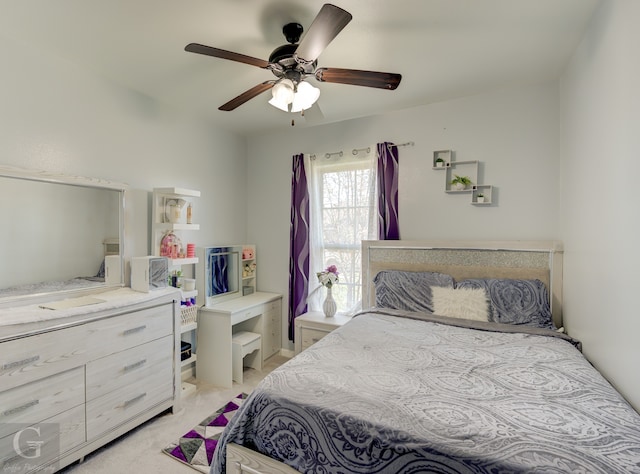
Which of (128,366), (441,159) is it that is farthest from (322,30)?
→ (128,366)

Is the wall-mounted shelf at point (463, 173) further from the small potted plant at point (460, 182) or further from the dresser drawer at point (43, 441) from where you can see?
the dresser drawer at point (43, 441)

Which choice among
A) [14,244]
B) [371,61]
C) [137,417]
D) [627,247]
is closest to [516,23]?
[371,61]

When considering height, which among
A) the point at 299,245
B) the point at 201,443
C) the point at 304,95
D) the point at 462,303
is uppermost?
the point at 304,95

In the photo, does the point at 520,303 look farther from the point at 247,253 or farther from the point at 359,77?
the point at 247,253

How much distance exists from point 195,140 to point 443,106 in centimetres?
238

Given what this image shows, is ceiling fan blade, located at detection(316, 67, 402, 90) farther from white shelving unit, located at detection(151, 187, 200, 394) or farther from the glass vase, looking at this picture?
the glass vase

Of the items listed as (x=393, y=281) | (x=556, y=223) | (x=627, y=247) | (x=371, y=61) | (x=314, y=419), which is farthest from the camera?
(x=393, y=281)

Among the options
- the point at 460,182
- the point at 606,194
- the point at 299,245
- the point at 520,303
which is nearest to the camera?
the point at 606,194

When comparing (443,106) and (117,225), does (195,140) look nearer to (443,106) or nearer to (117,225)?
(117,225)

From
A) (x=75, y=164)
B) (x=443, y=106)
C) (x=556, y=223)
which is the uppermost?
(x=443, y=106)

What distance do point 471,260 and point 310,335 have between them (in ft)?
5.17

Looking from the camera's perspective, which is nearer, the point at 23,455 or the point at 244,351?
the point at 23,455

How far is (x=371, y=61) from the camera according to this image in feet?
6.70

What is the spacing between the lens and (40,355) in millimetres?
1588
